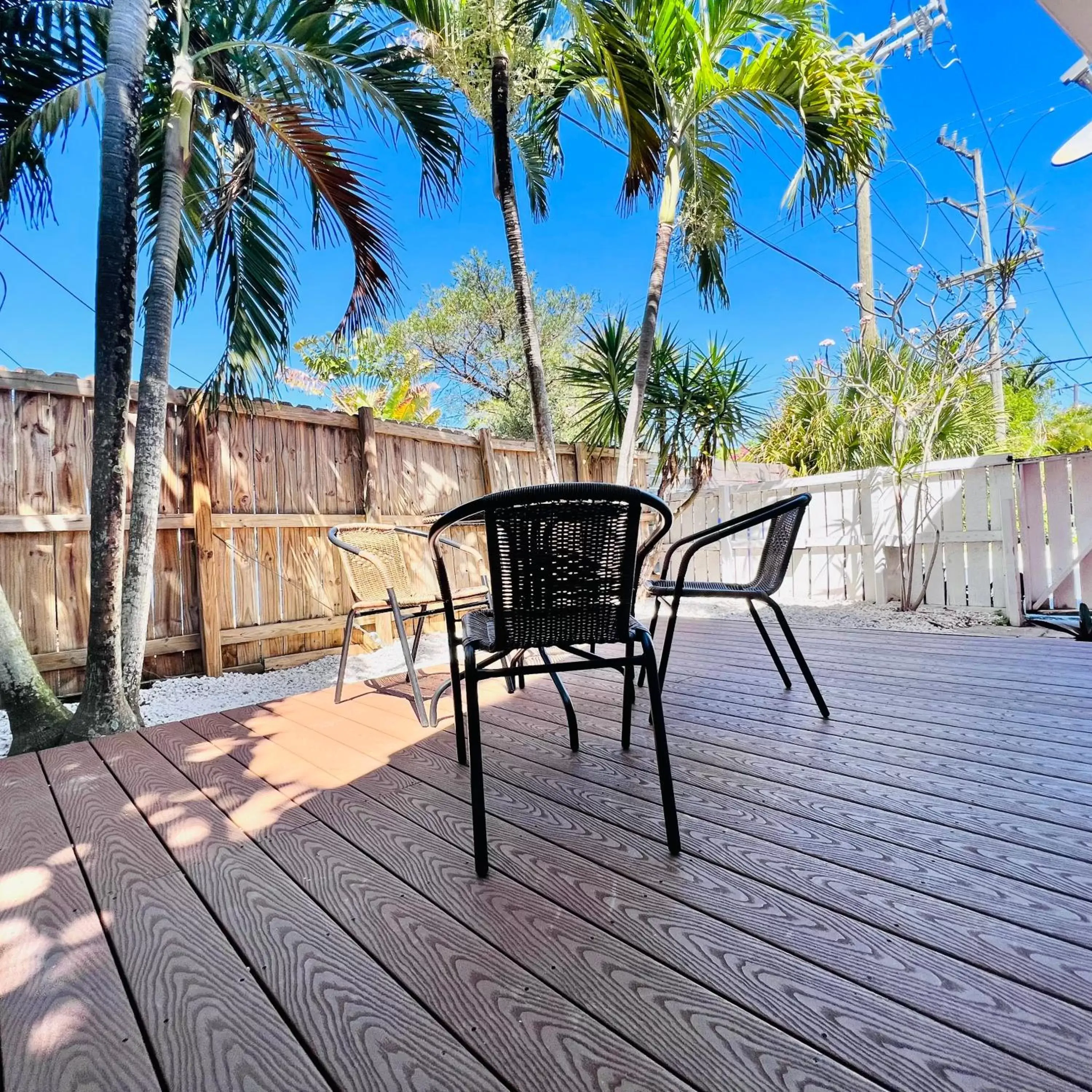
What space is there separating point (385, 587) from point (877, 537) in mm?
3940

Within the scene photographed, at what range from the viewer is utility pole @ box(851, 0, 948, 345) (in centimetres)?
577

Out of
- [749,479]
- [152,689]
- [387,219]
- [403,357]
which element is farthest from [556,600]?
[403,357]

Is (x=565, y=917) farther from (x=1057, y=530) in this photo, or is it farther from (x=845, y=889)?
(x=1057, y=530)

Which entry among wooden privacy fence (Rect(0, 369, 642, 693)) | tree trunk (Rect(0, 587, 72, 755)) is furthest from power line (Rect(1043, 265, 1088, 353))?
tree trunk (Rect(0, 587, 72, 755))

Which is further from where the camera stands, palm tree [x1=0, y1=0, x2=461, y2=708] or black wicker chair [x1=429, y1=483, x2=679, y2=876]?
palm tree [x1=0, y1=0, x2=461, y2=708]

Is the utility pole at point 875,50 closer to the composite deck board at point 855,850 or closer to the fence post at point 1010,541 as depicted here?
the fence post at point 1010,541

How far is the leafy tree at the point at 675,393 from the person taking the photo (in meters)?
5.08

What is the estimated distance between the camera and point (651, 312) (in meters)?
4.41

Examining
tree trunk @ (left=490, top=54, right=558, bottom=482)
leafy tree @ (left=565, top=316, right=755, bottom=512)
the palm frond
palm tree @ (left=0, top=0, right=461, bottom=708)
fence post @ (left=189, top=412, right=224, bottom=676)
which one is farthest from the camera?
leafy tree @ (left=565, top=316, right=755, bottom=512)

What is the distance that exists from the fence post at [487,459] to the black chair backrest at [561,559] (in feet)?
11.4

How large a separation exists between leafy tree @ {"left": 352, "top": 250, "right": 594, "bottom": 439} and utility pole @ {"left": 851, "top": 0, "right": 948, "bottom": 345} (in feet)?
13.8

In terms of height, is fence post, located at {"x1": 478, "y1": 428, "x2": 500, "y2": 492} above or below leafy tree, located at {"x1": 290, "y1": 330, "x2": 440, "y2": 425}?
below

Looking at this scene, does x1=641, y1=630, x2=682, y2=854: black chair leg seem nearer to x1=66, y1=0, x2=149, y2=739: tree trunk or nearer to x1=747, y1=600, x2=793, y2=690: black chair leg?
x1=747, y1=600, x2=793, y2=690: black chair leg

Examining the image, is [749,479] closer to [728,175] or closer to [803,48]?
[728,175]
